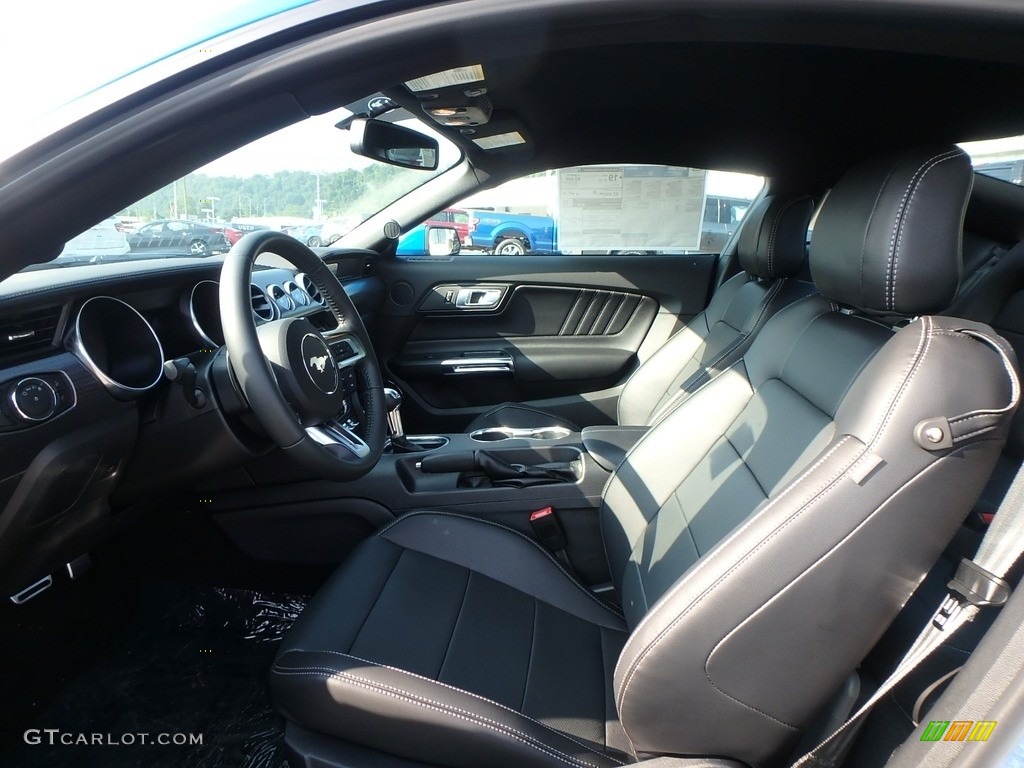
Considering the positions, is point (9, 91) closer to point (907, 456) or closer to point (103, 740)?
point (907, 456)

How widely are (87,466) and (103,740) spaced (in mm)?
753

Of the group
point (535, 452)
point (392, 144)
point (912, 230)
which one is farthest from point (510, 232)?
point (912, 230)

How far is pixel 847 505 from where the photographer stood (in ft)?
2.93

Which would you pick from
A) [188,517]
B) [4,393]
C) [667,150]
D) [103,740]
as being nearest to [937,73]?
[667,150]

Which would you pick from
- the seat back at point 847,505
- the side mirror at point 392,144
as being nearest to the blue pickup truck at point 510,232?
the side mirror at point 392,144

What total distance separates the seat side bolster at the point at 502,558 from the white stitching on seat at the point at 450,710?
0.41 metres

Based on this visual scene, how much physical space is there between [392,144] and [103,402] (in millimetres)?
1141

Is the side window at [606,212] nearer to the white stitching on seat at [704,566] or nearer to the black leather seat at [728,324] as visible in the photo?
the black leather seat at [728,324]

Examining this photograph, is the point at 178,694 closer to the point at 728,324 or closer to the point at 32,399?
the point at 32,399

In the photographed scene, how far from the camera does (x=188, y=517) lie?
6.07 feet

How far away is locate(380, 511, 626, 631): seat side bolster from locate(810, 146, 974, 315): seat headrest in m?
0.83

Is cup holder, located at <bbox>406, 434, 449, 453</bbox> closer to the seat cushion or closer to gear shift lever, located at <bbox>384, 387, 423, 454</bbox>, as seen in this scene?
gear shift lever, located at <bbox>384, 387, 423, 454</bbox>

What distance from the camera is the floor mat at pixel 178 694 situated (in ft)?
5.23

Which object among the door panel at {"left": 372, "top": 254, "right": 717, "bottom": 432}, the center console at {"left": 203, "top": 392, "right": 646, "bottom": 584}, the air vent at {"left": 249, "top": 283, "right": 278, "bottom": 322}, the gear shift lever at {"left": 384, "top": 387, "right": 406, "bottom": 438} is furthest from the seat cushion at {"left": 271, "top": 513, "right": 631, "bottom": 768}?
the door panel at {"left": 372, "top": 254, "right": 717, "bottom": 432}
